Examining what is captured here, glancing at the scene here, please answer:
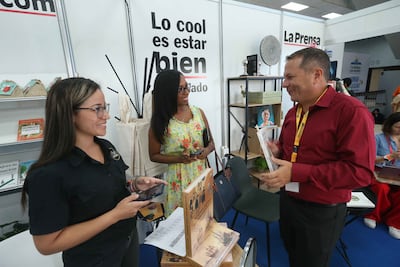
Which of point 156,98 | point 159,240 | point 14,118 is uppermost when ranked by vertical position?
point 156,98

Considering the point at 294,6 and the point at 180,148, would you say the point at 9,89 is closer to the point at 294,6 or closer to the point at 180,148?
the point at 180,148

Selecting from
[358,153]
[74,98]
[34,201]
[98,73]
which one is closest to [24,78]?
[98,73]

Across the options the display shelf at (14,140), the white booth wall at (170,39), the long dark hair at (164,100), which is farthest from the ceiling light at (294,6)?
the display shelf at (14,140)

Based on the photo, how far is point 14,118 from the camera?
176cm

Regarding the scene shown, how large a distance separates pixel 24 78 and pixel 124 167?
1.37m

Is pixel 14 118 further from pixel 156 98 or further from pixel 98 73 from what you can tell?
pixel 156 98

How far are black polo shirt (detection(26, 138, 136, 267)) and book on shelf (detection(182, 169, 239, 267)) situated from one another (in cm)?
37

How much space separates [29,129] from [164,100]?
1199 millimetres

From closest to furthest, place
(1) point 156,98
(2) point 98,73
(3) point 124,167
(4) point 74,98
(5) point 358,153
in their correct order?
1. (4) point 74,98
2. (5) point 358,153
3. (3) point 124,167
4. (1) point 156,98
5. (2) point 98,73

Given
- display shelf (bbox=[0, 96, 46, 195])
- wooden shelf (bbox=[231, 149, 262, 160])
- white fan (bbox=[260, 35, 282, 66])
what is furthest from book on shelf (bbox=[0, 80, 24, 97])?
white fan (bbox=[260, 35, 282, 66])

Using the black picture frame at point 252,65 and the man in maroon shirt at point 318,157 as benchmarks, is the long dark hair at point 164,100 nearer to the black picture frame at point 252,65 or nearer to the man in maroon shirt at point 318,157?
the man in maroon shirt at point 318,157

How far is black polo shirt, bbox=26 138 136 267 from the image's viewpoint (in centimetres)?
68

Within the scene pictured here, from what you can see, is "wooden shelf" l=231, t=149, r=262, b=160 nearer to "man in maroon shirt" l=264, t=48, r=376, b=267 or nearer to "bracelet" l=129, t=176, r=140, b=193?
"man in maroon shirt" l=264, t=48, r=376, b=267

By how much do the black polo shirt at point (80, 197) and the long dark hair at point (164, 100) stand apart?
58 cm
